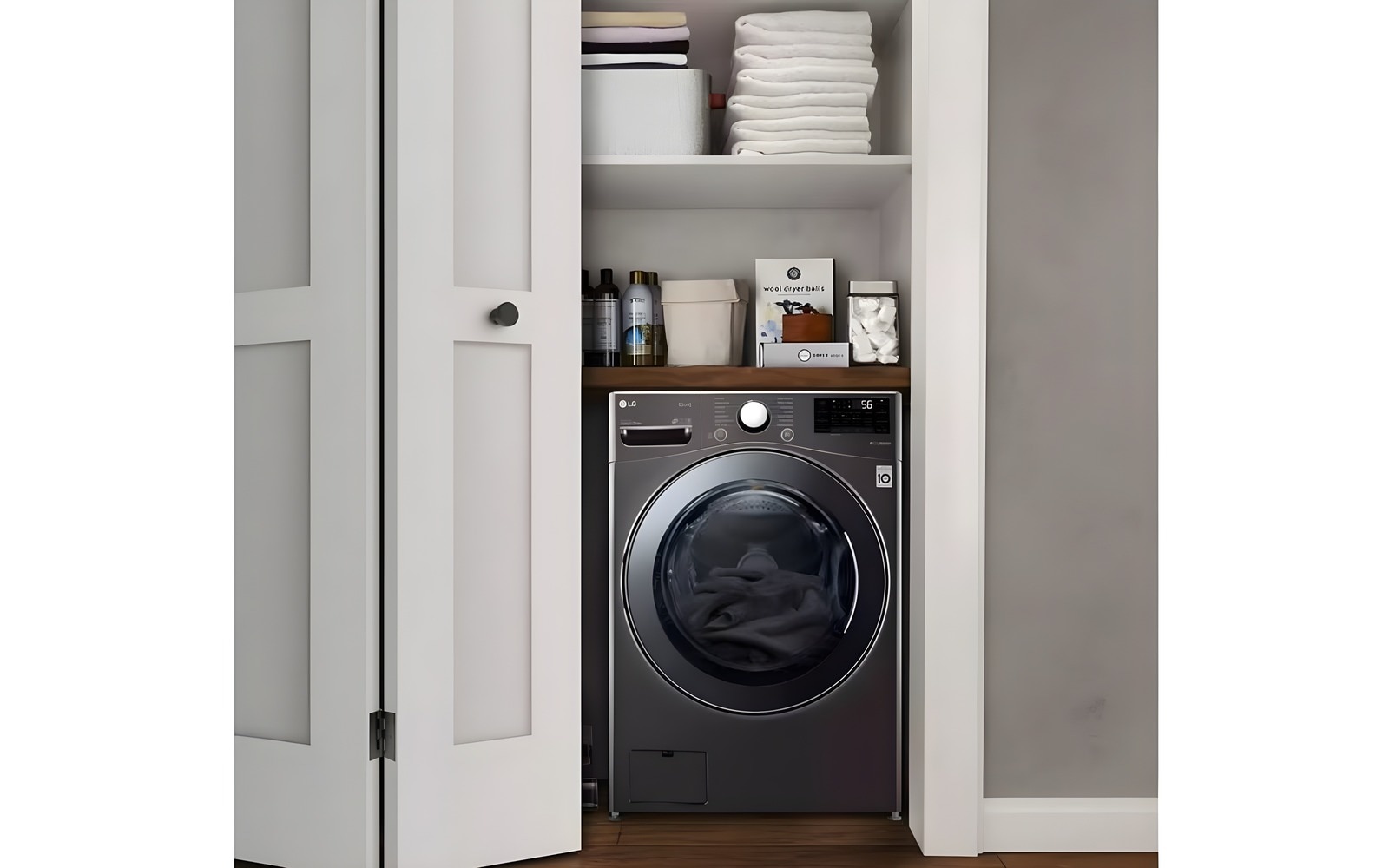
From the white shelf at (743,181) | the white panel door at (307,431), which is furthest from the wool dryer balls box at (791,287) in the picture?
the white panel door at (307,431)

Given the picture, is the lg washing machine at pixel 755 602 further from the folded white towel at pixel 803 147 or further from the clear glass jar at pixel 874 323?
the folded white towel at pixel 803 147

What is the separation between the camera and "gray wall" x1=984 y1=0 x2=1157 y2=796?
182 centimetres

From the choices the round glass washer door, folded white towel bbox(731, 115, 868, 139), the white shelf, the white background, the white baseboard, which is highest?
folded white towel bbox(731, 115, 868, 139)

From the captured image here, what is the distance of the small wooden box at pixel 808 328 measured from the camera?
2047mm

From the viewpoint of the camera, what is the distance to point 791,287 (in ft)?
7.01

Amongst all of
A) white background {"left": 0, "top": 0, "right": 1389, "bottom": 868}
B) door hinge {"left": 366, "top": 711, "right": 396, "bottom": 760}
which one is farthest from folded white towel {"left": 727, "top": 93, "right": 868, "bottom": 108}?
white background {"left": 0, "top": 0, "right": 1389, "bottom": 868}

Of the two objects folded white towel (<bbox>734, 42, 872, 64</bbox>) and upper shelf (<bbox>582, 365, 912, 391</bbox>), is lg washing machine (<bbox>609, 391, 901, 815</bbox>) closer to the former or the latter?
upper shelf (<bbox>582, 365, 912, 391</bbox>)

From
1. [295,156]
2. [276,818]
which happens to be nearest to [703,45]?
[295,156]

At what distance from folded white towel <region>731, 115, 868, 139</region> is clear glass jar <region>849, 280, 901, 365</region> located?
13.8 inches
